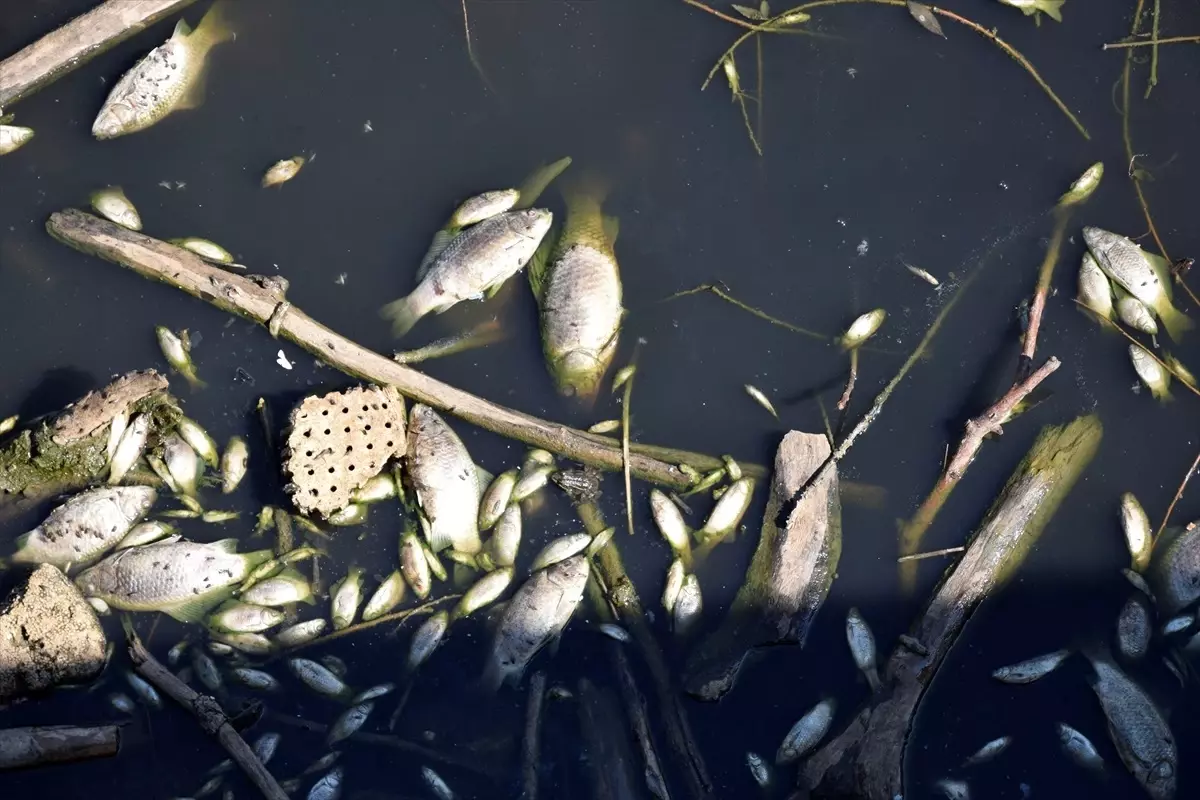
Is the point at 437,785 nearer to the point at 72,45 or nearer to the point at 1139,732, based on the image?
the point at 1139,732

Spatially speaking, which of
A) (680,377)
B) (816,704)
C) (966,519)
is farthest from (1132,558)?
(680,377)

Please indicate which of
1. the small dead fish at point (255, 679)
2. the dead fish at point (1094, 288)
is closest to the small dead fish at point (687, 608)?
the small dead fish at point (255, 679)

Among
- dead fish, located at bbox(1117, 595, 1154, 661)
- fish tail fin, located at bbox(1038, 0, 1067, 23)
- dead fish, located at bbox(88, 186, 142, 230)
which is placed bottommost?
dead fish, located at bbox(1117, 595, 1154, 661)

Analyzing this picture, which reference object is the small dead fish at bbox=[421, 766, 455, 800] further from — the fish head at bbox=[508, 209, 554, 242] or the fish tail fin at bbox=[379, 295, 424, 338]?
the fish head at bbox=[508, 209, 554, 242]

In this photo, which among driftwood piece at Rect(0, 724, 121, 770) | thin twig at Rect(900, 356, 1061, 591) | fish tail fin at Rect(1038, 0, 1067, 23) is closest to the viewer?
driftwood piece at Rect(0, 724, 121, 770)

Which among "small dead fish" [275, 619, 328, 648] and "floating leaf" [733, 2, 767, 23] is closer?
"small dead fish" [275, 619, 328, 648]

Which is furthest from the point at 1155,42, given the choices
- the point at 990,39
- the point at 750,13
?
the point at 750,13

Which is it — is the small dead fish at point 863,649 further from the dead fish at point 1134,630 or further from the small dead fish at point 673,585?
the dead fish at point 1134,630

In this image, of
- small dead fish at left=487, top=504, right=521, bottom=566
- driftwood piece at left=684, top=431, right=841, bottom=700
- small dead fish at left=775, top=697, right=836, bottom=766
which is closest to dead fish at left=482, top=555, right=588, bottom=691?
small dead fish at left=487, top=504, right=521, bottom=566
